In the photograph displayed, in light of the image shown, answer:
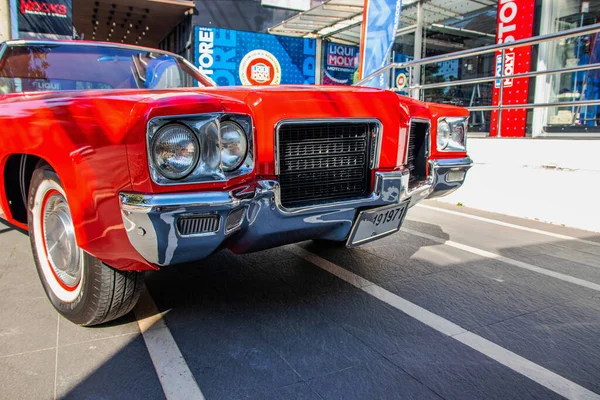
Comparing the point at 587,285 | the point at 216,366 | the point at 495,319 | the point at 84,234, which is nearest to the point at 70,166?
the point at 84,234

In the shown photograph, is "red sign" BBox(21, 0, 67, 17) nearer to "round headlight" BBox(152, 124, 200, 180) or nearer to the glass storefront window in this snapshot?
the glass storefront window

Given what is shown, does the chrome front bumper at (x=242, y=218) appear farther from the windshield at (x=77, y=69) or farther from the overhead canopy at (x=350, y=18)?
the overhead canopy at (x=350, y=18)

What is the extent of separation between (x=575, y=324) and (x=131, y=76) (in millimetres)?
3230

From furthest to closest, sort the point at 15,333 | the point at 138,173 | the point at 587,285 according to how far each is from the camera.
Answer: the point at 587,285 → the point at 15,333 → the point at 138,173

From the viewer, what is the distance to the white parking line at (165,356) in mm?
1864

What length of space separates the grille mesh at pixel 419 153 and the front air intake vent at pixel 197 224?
5.52ft

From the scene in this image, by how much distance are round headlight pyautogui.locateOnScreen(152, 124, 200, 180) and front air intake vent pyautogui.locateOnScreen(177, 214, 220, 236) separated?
0.18m

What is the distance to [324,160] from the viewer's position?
245cm

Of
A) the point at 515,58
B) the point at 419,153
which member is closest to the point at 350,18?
the point at 515,58

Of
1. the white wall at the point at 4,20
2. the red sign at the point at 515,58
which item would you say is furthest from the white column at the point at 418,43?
the white wall at the point at 4,20

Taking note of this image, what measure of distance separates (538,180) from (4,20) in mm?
11160

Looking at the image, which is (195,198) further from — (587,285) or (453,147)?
(587,285)

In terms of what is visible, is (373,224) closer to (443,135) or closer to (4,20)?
(443,135)

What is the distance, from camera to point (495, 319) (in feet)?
8.33
